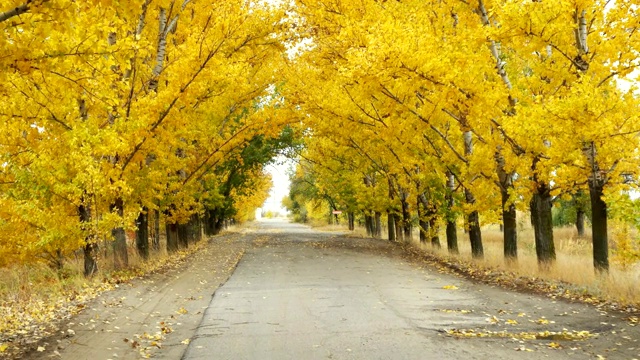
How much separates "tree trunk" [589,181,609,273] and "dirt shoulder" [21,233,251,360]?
301 inches

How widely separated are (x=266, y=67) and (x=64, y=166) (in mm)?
11035

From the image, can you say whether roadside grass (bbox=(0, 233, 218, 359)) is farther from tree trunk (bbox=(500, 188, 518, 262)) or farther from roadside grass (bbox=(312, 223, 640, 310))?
tree trunk (bbox=(500, 188, 518, 262))

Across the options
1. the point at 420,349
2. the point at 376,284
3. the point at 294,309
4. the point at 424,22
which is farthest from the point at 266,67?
the point at 420,349

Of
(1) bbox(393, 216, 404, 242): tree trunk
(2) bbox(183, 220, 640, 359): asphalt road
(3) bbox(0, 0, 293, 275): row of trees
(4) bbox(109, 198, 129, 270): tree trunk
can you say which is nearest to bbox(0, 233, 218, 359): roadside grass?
(4) bbox(109, 198, 129, 270): tree trunk

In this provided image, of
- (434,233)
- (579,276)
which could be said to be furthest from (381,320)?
(434,233)

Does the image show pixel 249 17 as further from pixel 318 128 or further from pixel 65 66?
pixel 65 66

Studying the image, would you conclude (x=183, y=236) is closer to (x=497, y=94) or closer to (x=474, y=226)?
(x=474, y=226)

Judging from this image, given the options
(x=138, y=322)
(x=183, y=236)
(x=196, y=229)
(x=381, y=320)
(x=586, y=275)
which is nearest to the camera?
(x=381, y=320)

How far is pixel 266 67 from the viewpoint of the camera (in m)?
20.9

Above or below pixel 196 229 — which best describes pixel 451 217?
above

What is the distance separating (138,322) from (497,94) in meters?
8.49

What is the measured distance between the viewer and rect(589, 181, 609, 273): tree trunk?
10.7 m

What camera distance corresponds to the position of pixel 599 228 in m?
10.8

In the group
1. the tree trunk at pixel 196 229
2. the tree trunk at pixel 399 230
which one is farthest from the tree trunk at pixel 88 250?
the tree trunk at pixel 399 230
